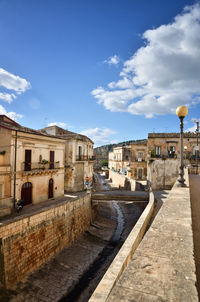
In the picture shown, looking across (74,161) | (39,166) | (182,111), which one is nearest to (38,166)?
(39,166)

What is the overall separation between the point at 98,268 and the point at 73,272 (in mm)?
1790

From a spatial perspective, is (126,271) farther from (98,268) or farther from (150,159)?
(150,159)

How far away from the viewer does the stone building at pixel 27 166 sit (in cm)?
1393

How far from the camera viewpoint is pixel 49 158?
1842cm

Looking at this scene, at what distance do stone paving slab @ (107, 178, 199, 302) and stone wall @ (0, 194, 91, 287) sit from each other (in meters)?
8.95

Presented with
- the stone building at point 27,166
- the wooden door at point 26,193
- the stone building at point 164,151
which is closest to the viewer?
the stone building at point 27,166

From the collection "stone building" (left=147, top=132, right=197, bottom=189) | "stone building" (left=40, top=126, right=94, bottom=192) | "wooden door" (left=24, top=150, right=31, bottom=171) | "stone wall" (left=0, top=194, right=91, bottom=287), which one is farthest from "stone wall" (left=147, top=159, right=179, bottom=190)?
"wooden door" (left=24, top=150, right=31, bottom=171)

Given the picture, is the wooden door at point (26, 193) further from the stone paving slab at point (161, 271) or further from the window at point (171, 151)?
the window at point (171, 151)

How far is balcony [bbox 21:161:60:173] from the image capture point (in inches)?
614

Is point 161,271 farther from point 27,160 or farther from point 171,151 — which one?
point 171,151

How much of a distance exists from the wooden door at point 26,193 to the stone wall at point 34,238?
12.8 feet

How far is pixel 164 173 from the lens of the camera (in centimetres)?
2338

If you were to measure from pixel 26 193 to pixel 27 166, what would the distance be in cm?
233

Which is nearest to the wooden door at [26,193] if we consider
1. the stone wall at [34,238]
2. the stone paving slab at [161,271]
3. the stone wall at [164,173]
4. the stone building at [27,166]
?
the stone building at [27,166]
